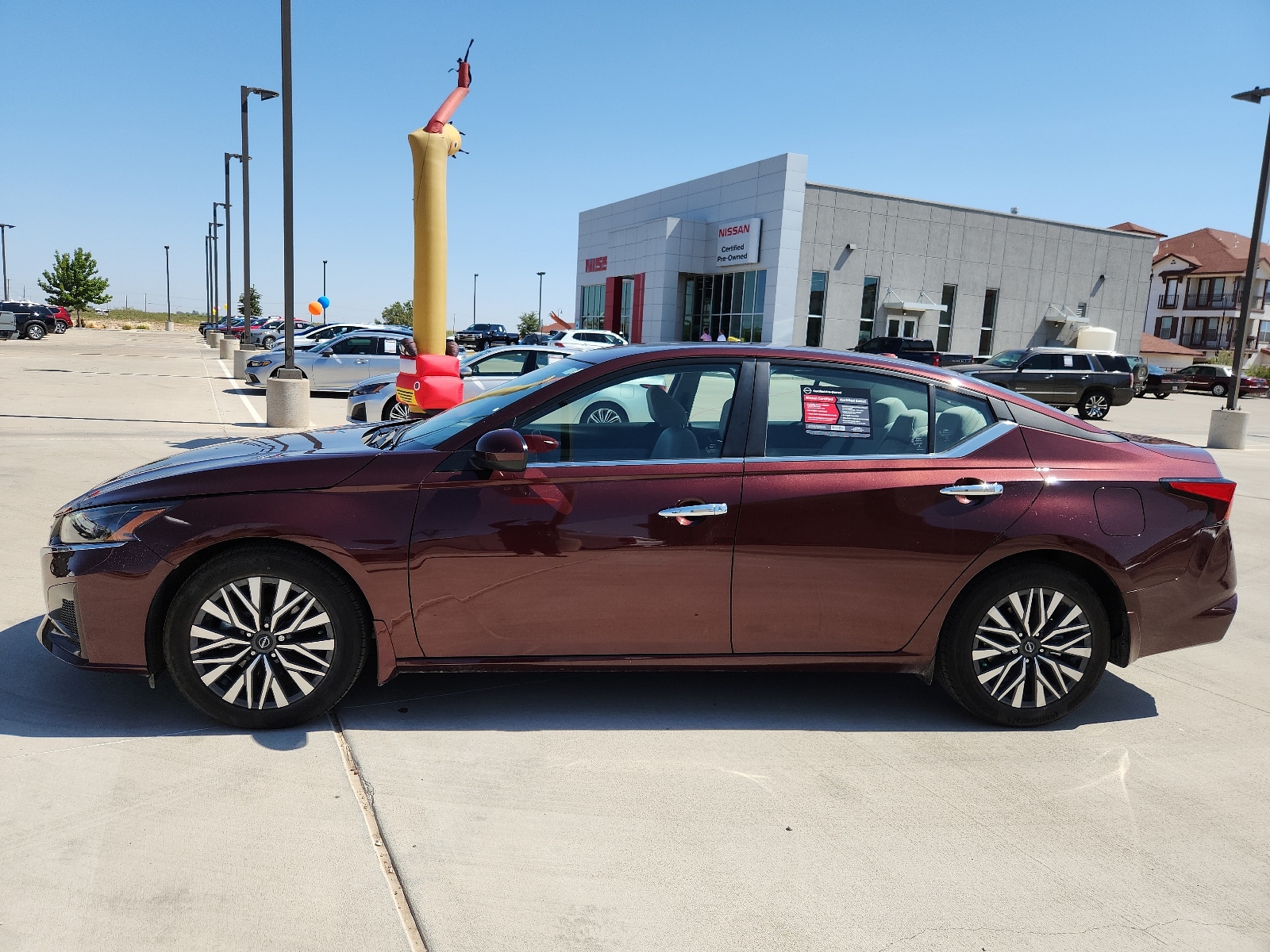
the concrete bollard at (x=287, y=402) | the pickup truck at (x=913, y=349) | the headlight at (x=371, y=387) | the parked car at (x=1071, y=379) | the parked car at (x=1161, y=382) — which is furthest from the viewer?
the parked car at (x=1161, y=382)

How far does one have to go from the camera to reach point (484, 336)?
5553 centimetres

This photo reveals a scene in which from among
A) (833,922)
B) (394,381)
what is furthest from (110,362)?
(833,922)

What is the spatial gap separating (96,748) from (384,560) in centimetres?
127

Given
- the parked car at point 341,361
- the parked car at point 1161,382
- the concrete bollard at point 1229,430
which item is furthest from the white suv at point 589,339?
the parked car at point 1161,382

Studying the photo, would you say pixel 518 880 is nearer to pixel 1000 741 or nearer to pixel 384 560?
pixel 384 560

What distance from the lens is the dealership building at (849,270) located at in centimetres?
4106

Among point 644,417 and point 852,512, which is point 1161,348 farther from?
point 644,417

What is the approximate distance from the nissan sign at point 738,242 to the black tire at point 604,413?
3872 centimetres

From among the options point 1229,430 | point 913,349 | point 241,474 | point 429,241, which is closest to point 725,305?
point 913,349

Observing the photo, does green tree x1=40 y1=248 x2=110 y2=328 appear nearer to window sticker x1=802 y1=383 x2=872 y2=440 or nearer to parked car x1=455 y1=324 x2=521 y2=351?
parked car x1=455 y1=324 x2=521 y2=351

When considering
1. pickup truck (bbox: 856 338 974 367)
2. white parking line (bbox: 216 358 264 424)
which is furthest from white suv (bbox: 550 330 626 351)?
white parking line (bbox: 216 358 264 424)

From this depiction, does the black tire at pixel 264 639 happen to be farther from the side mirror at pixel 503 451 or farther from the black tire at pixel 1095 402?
the black tire at pixel 1095 402

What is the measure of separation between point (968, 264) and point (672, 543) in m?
45.5

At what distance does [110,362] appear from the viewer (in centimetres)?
2942
